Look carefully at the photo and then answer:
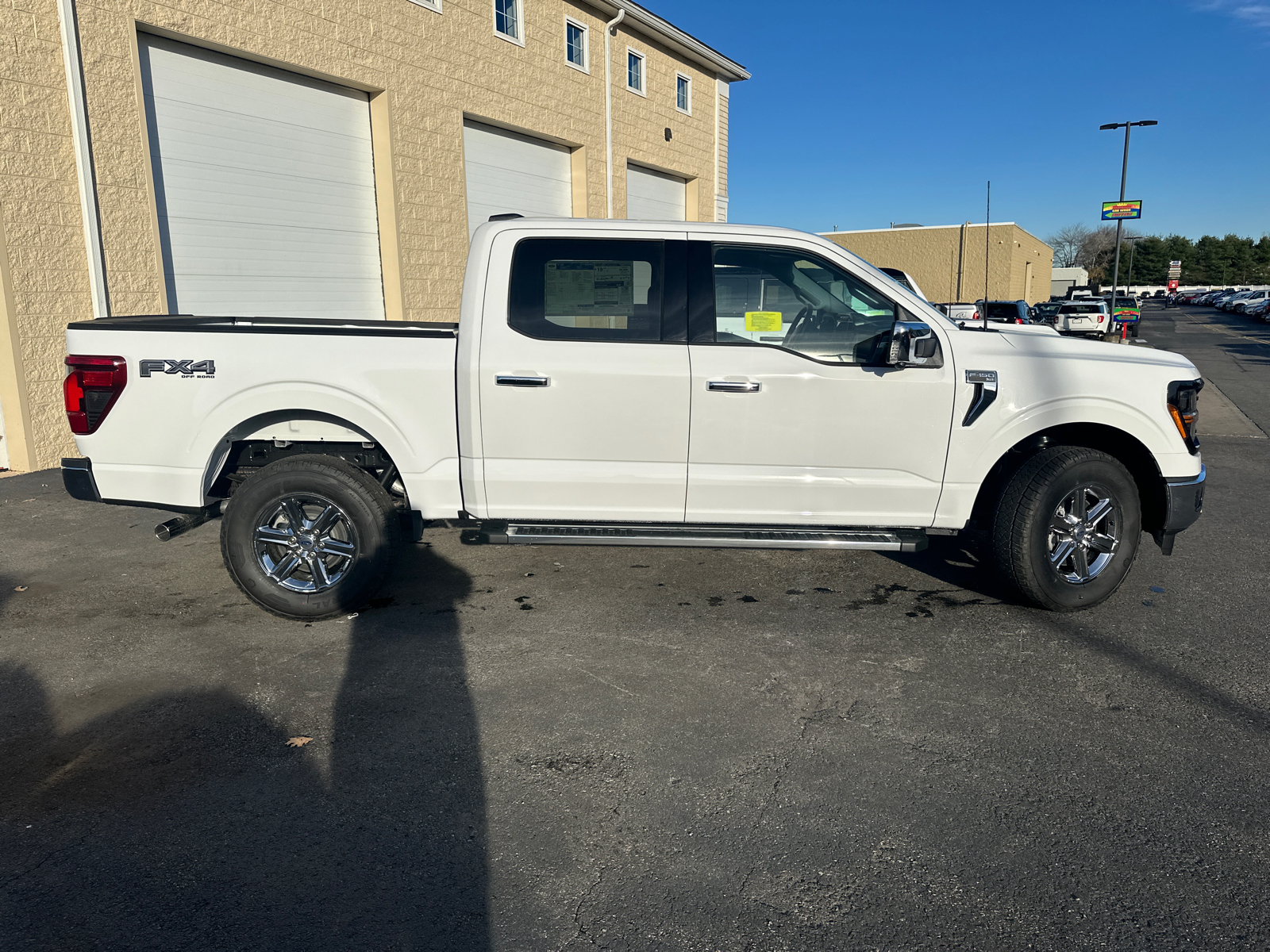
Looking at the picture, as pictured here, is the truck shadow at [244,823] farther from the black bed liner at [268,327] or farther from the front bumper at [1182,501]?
the front bumper at [1182,501]

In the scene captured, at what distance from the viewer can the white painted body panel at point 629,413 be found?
4.59 m

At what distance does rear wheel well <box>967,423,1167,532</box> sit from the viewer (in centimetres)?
487

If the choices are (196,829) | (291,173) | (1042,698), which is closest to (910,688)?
(1042,698)

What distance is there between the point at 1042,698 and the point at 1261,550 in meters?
3.53

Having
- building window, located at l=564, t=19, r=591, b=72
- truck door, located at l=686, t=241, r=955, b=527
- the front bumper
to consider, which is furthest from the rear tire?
building window, located at l=564, t=19, r=591, b=72

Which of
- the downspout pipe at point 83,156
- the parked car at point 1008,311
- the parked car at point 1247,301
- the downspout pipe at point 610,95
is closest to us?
the downspout pipe at point 83,156

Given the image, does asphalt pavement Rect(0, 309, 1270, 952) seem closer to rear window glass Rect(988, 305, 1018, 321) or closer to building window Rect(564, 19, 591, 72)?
building window Rect(564, 19, 591, 72)

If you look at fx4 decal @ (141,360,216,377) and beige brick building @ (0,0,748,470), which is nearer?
fx4 decal @ (141,360,216,377)

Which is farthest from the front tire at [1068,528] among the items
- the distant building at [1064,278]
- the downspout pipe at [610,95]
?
the distant building at [1064,278]

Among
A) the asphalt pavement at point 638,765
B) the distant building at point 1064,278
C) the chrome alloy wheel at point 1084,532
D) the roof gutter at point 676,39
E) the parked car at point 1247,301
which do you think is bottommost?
the asphalt pavement at point 638,765

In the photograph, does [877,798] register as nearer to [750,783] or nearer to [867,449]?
[750,783]

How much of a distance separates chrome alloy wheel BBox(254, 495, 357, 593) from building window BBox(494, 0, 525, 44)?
12.3 meters

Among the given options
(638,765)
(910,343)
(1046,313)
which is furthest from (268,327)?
(1046,313)

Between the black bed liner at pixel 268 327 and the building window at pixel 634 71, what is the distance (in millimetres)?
15051
